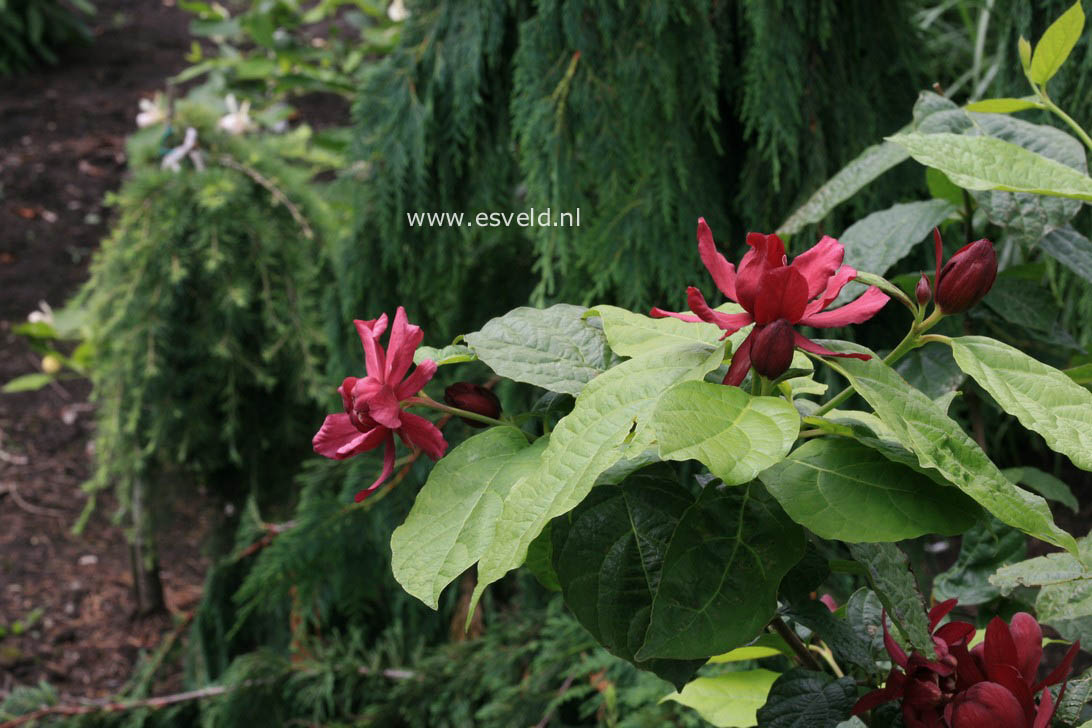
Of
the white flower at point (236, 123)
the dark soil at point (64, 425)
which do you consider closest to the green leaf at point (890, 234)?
the white flower at point (236, 123)

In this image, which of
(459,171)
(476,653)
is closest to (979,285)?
(459,171)

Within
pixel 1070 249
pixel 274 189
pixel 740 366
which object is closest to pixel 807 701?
pixel 740 366

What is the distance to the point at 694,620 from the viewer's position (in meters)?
0.43

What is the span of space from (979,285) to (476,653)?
128 centimetres

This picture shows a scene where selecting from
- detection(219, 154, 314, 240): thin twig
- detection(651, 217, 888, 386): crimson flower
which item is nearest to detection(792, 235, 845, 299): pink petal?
detection(651, 217, 888, 386): crimson flower

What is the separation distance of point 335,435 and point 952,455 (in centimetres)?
29

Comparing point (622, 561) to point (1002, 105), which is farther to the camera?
point (1002, 105)

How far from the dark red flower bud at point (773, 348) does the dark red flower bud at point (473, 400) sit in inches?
6.5

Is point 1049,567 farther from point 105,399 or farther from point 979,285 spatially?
point 105,399

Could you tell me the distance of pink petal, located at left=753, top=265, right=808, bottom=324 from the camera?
42 cm

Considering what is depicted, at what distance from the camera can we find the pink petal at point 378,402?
0.47 meters

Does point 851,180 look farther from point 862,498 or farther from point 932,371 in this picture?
point 862,498

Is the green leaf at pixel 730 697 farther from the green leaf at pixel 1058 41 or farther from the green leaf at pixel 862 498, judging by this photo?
the green leaf at pixel 1058 41

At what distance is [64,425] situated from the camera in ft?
9.65
